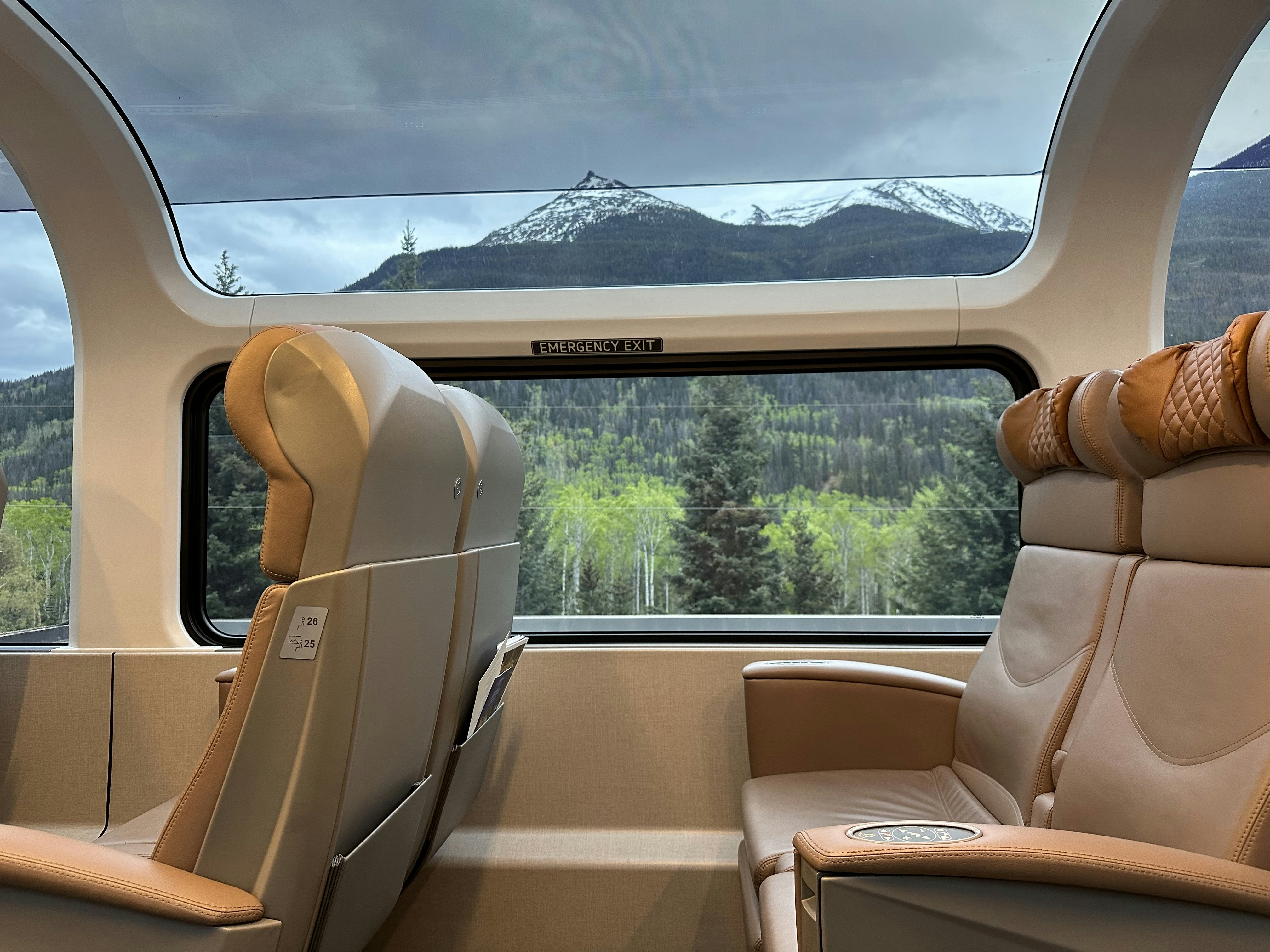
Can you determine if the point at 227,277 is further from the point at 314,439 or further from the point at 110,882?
the point at 110,882

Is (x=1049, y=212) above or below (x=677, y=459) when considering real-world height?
above

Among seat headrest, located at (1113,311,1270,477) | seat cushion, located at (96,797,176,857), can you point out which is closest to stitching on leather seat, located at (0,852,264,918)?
seat cushion, located at (96,797,176,857)

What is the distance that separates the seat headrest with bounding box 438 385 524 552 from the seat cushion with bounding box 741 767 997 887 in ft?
2.91

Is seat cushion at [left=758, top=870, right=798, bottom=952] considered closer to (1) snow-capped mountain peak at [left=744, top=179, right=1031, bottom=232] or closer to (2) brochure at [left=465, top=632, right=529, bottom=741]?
(2) brochure at [left=465, top=632, right=529, bottom=741]

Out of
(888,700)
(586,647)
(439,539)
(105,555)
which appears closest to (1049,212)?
(888,700)

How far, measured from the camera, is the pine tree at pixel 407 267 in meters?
3.12

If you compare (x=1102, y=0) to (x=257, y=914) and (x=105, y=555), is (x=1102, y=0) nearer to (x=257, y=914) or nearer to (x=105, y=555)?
(x=257, y=914)

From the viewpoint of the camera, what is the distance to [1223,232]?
2854 mm

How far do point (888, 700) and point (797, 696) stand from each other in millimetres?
252

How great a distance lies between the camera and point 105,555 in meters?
3.05

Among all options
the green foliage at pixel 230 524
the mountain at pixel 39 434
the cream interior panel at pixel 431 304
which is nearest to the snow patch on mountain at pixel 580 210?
the cream interior panel at pixel 431 304

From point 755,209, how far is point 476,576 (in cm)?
185

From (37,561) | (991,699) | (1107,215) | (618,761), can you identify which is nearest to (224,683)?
(618,761)

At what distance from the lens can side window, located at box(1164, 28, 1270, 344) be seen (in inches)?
108
